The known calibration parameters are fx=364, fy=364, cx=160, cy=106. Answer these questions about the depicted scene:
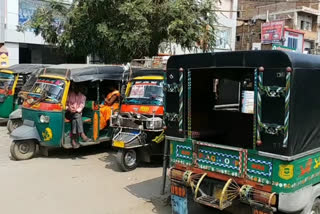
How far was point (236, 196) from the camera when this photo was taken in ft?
14.5

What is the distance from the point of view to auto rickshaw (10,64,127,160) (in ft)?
28.7

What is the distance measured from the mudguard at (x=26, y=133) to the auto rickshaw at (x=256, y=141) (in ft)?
14.4

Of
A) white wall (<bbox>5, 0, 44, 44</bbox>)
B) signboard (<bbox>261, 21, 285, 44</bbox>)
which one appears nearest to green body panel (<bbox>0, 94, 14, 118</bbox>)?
white wall (<bbox>5, 0, 44, 44</bbox>)

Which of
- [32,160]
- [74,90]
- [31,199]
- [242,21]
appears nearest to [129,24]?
[74,90]

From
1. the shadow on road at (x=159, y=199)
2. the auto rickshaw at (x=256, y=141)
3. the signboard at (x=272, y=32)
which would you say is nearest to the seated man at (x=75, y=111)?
the shadow on road at (x=159, y=199)

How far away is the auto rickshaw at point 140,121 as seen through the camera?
7.93 metres

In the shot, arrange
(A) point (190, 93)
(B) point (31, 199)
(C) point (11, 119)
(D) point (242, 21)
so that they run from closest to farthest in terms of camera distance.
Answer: (A) point (190, 93) < (B) point (31, 199) < (C) point (11, 119) < (D) point (242, 21)

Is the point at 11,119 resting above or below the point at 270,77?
below

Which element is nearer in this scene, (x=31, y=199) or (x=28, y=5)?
(x=31, y=199)

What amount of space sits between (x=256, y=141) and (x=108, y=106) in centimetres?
623

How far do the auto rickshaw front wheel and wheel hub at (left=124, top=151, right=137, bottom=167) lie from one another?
2557 millimetres

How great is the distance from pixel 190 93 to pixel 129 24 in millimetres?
8413

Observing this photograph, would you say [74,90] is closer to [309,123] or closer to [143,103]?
[143,103]

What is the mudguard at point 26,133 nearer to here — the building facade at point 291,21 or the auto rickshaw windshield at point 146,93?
the auto rickshaw windshield at point 146,93
